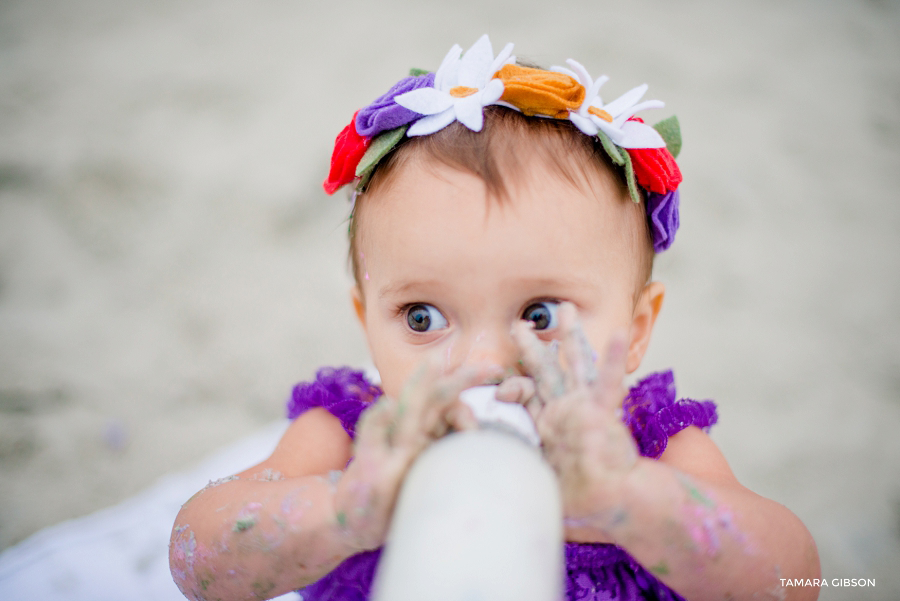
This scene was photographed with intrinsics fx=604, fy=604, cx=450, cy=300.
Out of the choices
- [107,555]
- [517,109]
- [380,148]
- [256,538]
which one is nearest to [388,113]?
[380,148]

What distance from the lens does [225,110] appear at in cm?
291

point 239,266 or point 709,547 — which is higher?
point 239,266

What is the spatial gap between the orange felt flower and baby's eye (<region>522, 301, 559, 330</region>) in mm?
354

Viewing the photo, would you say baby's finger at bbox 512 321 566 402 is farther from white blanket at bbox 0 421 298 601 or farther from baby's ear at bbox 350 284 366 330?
white blanket at bbox 0 421 298 601

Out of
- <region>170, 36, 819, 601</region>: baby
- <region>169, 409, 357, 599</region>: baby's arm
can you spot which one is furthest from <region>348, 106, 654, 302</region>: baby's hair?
<region>169, 409, 357, 599</region>: baby's arm

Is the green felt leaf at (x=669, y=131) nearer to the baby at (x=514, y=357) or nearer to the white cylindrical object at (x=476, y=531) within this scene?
the baby at (x=514, y=357)

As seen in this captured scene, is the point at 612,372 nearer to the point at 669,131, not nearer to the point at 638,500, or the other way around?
the point at 638,500

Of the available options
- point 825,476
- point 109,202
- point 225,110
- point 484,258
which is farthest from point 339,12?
point 825,476

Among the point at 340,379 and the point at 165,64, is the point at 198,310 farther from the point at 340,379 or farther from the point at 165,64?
the point at 165,64

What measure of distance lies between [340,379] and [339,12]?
274 centimetres

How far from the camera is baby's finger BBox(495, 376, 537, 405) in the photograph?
2.78 ft

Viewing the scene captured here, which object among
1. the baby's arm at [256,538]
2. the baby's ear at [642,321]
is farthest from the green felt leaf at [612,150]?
the baby's arm at [256,538]

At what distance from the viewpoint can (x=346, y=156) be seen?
3.95 feet

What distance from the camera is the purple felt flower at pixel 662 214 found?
1.16 meters
